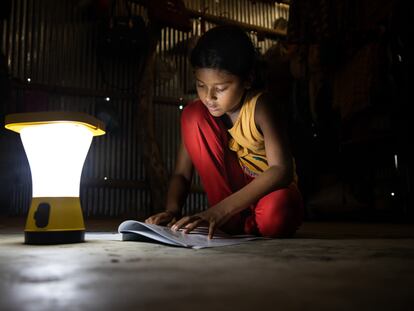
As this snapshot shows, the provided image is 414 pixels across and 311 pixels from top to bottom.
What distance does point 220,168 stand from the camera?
1.71 metres

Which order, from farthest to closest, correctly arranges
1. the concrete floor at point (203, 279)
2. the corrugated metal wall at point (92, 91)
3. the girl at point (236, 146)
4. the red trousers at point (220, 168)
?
the corrugated metal wall at point (92, 91) < the red trousers at point (220, 168) < the girl at point (236, 146) < the concrete floor at point (203, 279)

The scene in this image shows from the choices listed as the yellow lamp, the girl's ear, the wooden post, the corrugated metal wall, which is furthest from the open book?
the corrugated metal wall

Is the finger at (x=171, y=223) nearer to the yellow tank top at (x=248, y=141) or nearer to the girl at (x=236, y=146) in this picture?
the girl at (x=236, y=146)

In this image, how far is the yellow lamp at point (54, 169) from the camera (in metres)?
1.28

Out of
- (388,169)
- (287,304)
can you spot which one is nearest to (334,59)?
(388,169)

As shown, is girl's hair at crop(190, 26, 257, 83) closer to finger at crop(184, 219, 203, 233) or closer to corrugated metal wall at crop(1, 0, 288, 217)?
finger at crop(184, 219, 203, 233)

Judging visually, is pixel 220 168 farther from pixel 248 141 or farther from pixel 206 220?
pixel 206 220

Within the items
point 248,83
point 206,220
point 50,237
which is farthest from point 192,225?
point 248,83

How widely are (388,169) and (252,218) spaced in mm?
2397

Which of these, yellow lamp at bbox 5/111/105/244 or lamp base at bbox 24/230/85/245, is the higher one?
yellow lamp at bbox 5/111/105/244

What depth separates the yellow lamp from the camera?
1282mm

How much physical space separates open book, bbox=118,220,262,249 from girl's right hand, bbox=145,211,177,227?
0.11 m

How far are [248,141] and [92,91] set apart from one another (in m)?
3.17

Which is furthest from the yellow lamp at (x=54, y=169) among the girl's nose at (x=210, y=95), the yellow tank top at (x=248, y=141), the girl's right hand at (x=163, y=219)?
the yellow tank top at (x=248, y=141)
